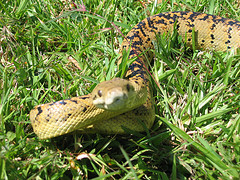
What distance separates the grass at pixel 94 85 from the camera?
2951 mm

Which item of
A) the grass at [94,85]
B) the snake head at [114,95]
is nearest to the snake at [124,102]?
the snake head at [114,95]

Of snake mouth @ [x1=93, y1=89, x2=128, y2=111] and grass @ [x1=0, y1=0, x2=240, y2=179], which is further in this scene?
grass @ [x1=0, y1=0, x2=240, y2=179]

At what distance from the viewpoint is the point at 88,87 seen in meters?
3.83

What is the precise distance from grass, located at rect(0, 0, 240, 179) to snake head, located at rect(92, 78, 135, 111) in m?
0.43

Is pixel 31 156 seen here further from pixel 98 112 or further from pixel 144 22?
pixel 144 22

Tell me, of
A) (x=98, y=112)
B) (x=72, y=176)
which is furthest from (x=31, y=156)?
(x=98, y=112)

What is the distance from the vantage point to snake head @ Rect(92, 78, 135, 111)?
258 centimetres

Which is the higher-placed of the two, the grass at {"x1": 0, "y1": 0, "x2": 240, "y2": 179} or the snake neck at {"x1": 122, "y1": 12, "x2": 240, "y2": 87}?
the snake neck at {"x1": 122, "y1": 12, "x2": 240, "y2": 87}

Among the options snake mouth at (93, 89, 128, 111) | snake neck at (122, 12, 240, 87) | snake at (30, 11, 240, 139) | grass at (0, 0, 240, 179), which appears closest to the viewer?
snake mouth at (93, 89, 128, 111)

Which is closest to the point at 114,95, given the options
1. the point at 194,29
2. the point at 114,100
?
the point at 114,100

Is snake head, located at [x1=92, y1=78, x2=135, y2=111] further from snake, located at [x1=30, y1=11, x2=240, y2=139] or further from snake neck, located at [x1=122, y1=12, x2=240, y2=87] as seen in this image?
snake neck, located at [x1=122, y1=12, x2=240, y2=87]

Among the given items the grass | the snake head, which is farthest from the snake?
the grass

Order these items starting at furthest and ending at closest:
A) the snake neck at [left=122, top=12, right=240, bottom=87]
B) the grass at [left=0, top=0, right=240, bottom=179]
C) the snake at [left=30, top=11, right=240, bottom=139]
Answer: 1. the snake neck at [left=122, top=12, right=240, bottom=87]
2. the grass at [left=0, top=0, right=240, bottom=179]
3. the snake at [left=30, top=11, right=240, bottom=139]

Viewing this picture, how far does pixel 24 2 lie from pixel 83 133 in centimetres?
302
